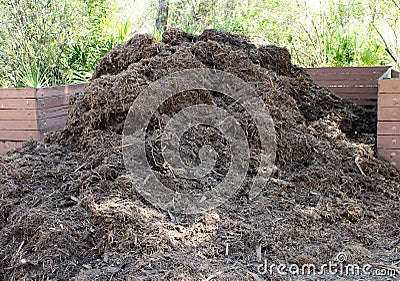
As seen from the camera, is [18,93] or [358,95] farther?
[358,95]

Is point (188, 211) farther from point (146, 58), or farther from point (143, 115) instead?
point (146, 58)

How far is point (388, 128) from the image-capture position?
4.23m

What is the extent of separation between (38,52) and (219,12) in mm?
5221

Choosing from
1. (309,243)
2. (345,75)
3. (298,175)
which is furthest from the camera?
(345,75)

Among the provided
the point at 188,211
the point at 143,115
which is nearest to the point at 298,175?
the point at 188,211

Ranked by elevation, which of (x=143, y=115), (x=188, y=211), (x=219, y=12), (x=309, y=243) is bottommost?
(x=309, y=243)

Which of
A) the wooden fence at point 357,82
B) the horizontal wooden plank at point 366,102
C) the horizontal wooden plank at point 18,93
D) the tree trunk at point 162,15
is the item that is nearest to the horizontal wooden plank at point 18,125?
the horizontal wooden plank at point 18,93

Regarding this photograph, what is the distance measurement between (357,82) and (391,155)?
1.55 meters

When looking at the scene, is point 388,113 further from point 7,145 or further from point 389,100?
point 7,145

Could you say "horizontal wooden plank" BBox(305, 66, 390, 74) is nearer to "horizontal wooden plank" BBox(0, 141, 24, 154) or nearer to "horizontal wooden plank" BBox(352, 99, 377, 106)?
"horizontal wooden plank" BBox(352, 99, 377, 106)

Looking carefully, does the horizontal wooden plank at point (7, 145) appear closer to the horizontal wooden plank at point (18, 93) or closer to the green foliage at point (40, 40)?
the horizontal wooden plank at point (18, 93)

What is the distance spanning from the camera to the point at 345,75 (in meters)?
5.62

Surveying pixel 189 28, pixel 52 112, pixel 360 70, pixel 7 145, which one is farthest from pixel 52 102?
pixel 189 28

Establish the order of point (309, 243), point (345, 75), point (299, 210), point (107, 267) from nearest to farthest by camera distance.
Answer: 1. point (107, 267)
2. point (309, 243)
3. point (299, 210)
4. point (345, 75)
